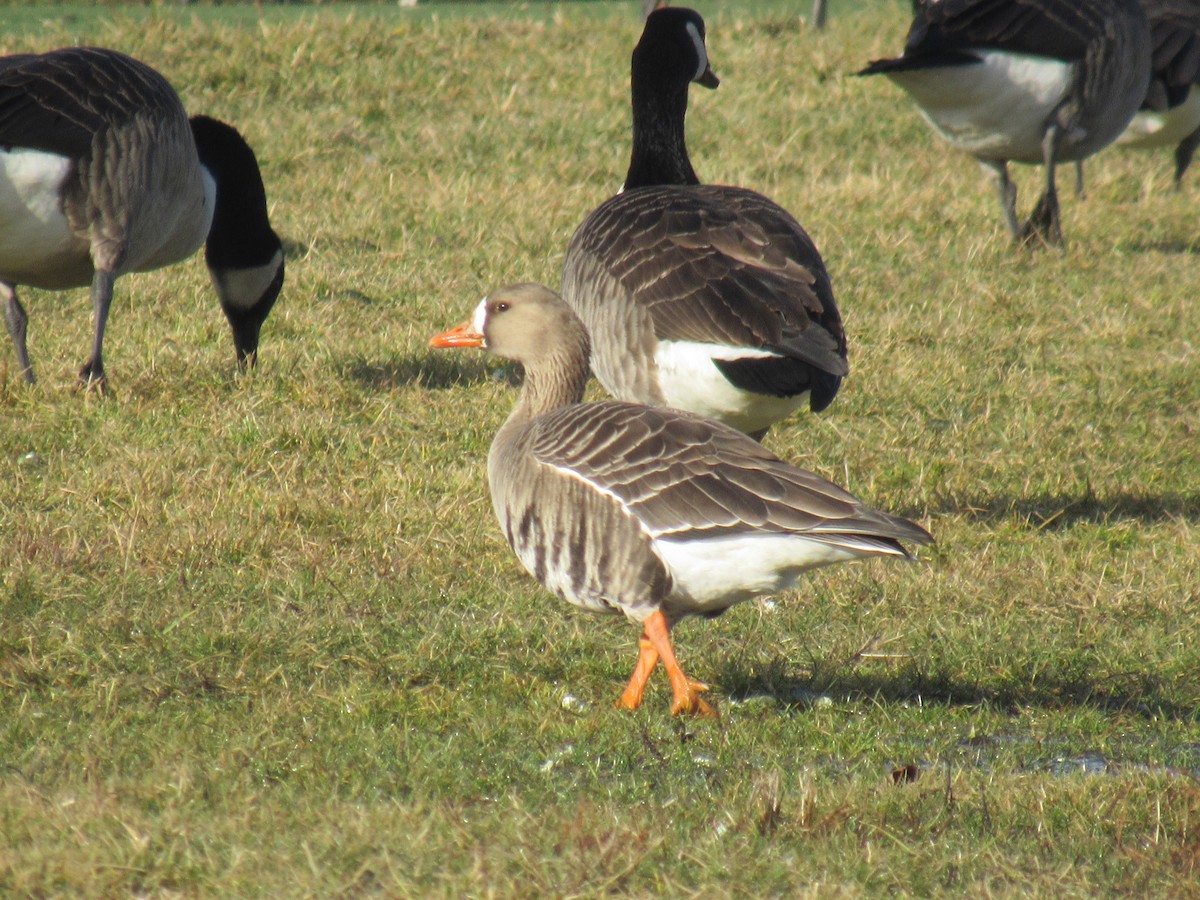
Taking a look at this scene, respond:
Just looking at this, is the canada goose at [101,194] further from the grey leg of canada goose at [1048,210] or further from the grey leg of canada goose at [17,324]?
the grey leg of canada goose at [1048,210]

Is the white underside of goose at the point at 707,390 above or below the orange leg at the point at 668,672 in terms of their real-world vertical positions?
above

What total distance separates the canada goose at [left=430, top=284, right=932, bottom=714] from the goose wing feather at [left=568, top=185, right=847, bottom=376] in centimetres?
86

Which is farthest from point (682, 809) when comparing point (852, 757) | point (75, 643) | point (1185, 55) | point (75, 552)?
point (1185, 55)

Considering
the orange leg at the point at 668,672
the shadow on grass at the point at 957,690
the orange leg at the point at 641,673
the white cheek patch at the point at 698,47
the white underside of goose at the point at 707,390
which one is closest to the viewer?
the orange leg at the point at 668,672

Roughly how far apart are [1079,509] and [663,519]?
9.60 feet

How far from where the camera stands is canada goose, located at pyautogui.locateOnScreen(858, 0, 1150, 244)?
376 inches

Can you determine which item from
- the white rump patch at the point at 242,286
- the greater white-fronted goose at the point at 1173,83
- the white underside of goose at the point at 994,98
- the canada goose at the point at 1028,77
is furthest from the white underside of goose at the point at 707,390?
the greater white-fronted goose at the point at 1173,83

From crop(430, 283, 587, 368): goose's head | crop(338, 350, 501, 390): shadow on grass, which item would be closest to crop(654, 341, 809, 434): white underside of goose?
crop(430, 283, 587, 368): goose's head

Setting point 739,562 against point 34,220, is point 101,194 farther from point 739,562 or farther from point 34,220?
point 739,562

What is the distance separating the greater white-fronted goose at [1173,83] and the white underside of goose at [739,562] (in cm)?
860

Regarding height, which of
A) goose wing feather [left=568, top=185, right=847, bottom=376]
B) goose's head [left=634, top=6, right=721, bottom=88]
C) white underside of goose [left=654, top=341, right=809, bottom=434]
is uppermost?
goose's head [left=634, top=6, right=721, bottom=88]

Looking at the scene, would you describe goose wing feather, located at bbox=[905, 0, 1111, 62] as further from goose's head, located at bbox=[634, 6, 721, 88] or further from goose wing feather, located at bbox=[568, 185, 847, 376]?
goose wing feather, located at bbox=[568, 185, 847, 376]

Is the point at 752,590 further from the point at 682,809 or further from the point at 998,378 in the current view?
the point at 998,378

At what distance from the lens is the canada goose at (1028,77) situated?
955 centimetres
